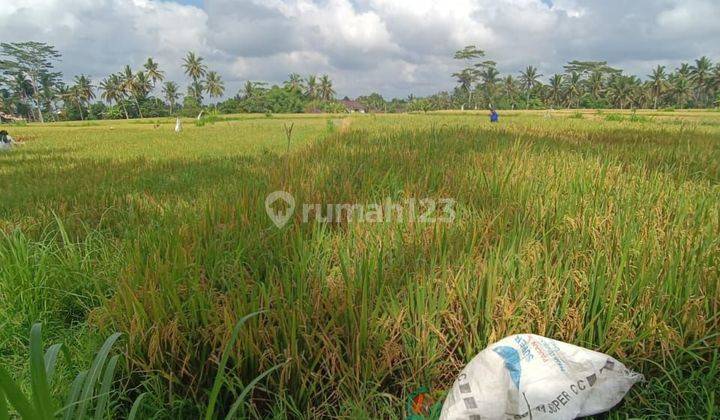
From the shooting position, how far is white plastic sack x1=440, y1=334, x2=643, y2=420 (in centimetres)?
90

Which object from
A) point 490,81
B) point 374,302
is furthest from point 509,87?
point 374,302

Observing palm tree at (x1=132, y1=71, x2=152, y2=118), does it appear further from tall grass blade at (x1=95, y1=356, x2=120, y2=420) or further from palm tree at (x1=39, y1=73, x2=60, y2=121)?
tall grass blade at (x1=95, y1=356, x2=120, y2=420)

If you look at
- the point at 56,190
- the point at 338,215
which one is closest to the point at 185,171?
the point at 56,190

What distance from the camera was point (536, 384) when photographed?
933mm

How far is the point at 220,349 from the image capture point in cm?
106

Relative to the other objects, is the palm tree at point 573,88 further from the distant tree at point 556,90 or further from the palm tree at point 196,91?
the palm tree at point 196,91

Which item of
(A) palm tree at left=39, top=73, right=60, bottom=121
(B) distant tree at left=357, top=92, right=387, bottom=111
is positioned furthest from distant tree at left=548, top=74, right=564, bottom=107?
(A) palm tree at left=39, top=73, right=60, bottom=121

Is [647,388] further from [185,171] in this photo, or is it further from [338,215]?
[185,171]

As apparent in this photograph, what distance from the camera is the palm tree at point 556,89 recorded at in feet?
198

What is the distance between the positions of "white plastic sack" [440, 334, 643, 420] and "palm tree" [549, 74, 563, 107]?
232 feet

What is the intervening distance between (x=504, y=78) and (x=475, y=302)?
238 feet

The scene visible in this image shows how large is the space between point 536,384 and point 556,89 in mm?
70877

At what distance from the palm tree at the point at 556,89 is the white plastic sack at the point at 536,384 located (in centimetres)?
7061

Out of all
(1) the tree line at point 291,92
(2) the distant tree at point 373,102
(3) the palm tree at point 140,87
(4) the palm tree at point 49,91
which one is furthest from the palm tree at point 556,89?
(4) the palm tree at point 49,91
